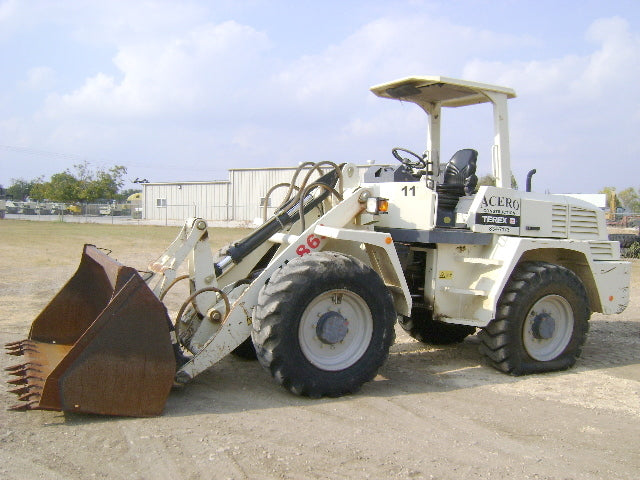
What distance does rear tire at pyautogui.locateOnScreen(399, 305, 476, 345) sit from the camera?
7.64 metres

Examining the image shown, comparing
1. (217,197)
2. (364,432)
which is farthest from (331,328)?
(217,197)

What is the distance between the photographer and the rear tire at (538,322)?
20.2ft

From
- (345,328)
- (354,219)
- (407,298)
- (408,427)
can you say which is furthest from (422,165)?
(408,427)

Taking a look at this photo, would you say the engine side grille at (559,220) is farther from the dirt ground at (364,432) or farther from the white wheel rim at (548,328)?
the dirt ground at (364,432)

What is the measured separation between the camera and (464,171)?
6730 millimetres

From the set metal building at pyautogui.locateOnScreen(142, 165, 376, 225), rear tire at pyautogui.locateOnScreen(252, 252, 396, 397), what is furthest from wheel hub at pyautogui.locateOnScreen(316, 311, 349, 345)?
metal building at pyautogui.locateOnScreen(142, 165, 376, 225)

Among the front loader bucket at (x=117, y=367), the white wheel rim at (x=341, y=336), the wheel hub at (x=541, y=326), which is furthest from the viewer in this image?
the wheel hub at (x=541, y=326)

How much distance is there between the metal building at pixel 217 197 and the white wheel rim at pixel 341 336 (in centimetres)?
3795

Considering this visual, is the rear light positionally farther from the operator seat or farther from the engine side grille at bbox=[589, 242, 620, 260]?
the engine side grille at bbox=[589, 242, 620, 260]

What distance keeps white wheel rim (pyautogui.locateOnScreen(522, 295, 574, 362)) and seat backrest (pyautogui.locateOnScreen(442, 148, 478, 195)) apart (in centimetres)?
139

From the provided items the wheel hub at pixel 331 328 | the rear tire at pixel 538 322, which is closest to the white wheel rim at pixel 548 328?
the rear tire at pixel 538 322

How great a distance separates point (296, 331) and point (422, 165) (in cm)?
293

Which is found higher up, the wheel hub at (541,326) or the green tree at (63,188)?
the green tree at (63,188)

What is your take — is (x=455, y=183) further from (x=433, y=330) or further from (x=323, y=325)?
(x=323, y=325)
